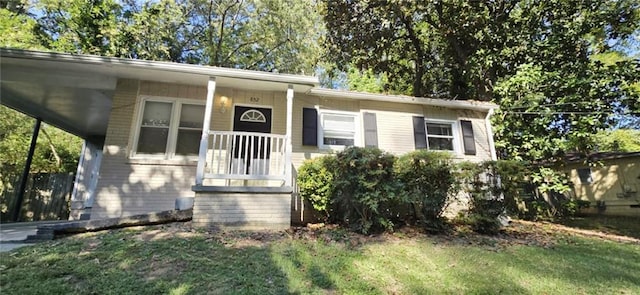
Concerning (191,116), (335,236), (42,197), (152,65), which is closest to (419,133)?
(335,236)

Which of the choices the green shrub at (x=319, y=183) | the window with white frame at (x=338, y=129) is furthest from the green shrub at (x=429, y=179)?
the window with white frame at (x=338, y=129)

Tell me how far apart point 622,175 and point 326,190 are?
14.0 metres

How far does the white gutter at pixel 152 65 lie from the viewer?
5.06 meters

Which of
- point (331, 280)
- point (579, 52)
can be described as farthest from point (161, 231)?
point (579, 52)

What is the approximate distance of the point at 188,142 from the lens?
6684 millimetres

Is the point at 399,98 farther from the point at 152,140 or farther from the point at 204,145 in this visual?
the point at 152,140

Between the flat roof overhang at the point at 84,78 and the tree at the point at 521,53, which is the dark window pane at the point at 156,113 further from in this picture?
the tree at the point at 521,53

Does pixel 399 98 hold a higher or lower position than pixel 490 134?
higher

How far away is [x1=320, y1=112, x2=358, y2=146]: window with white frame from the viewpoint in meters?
7.43

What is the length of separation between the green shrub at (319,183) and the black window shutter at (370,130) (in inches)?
73.8

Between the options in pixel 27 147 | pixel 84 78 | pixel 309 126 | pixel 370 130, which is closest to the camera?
pixel 84 78

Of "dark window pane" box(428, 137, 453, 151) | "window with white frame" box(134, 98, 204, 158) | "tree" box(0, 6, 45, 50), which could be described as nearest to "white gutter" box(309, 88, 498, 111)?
"dark window pane" box(428, 137, 453, 151)

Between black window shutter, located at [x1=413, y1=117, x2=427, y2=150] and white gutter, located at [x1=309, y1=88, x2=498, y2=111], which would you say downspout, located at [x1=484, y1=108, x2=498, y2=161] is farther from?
black window shutter, located at [x1=413, y1=117, x2=427, y2=150]

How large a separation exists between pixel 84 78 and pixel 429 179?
7107 millimetres
